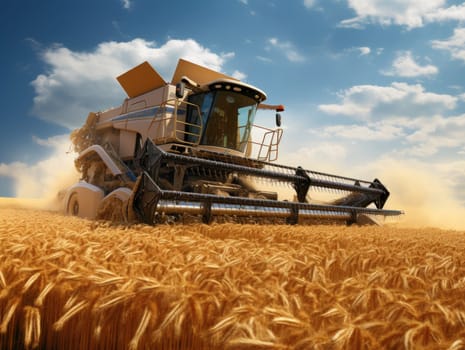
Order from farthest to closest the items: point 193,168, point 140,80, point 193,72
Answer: point 140,80
point 193,72
point 193,168

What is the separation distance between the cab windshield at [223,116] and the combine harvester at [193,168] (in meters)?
0.02

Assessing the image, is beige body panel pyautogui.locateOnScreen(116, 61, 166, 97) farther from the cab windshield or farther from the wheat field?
the wheat field

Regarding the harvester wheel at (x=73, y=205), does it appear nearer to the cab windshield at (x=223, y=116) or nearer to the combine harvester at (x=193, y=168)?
the combine harvester at (x=193, y=168)

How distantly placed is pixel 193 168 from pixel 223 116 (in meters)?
1.49

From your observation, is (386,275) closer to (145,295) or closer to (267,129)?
(145,295)

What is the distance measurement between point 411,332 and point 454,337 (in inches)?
8.6

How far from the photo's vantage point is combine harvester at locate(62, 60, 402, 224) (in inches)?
197

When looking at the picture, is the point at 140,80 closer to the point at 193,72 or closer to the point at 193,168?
the point at 193,72

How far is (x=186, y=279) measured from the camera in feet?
4.58

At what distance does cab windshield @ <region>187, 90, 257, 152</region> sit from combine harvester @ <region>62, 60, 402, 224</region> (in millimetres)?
22

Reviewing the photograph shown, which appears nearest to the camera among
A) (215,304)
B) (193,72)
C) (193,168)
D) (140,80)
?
(215,304)

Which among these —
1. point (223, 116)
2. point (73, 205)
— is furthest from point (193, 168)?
point (73, 205)

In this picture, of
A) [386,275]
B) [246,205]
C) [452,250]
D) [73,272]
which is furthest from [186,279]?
[246,205]

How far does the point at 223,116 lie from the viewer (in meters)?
7.80
